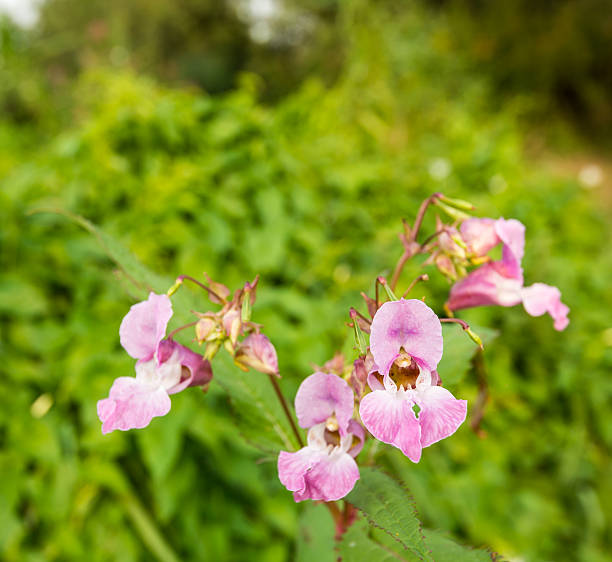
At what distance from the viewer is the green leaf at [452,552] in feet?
1.88

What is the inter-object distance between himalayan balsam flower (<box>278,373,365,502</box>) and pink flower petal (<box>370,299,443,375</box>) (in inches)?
2.6

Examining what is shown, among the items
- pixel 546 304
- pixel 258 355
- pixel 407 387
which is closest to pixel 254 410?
pixel 258 355

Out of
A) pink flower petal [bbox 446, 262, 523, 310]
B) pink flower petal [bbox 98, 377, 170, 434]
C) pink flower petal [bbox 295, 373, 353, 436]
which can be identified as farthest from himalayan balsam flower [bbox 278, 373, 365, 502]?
pink flower petal [bbox 446, 262, 523, 310]

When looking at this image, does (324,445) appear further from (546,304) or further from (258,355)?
(546,304)

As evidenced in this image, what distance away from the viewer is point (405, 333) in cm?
51

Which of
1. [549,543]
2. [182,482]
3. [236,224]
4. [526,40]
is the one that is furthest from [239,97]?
[526,40]

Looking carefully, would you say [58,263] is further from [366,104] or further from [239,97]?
[366,104]

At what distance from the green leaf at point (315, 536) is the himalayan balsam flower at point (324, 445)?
0.32 meters

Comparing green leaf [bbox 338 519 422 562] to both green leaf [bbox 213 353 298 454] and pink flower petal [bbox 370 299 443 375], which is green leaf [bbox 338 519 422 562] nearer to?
green leaf [bbox 213 353 298 454]

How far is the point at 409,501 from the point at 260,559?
1105mm

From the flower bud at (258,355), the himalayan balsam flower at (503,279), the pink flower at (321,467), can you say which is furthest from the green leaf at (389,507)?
the himalayan balsam flower at (503,279)

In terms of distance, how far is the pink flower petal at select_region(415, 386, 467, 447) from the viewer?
484mm

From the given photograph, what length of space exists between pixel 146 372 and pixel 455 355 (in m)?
0.43

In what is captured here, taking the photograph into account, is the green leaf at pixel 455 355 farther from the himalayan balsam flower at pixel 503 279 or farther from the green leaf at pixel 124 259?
the green leaf at pixel 124 259
